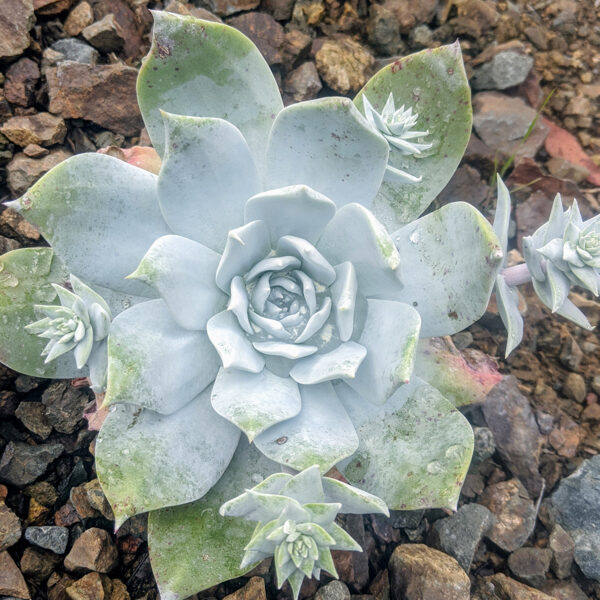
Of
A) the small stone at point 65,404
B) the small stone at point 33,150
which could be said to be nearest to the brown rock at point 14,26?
the small stone at point 33,150

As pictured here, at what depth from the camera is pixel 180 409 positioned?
1506 mm

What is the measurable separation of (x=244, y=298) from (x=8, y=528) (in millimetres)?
1031

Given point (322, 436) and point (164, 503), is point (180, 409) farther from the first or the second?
point (322, 436)

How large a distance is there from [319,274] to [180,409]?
54 centimetres

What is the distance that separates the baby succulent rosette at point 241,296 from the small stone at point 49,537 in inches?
16.9

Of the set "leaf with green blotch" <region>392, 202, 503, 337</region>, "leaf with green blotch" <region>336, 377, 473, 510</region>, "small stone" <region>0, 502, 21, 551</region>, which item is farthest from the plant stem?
"small stone" <region>0, 502, 21, 551</region>

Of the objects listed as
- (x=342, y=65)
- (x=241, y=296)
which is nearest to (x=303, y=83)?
(x=342, y=65)

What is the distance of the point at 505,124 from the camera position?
255cm

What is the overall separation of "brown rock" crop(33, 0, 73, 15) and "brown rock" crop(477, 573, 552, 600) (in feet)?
8.92

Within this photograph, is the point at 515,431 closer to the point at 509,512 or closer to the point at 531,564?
Result: the point at 509,512

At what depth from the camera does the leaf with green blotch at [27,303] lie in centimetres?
158

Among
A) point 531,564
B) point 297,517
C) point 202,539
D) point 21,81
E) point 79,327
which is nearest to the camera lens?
point 297,517

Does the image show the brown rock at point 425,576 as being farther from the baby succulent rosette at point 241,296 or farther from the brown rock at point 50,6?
the brown rock at point 50,6

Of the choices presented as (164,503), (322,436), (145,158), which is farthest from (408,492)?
(145,158)
